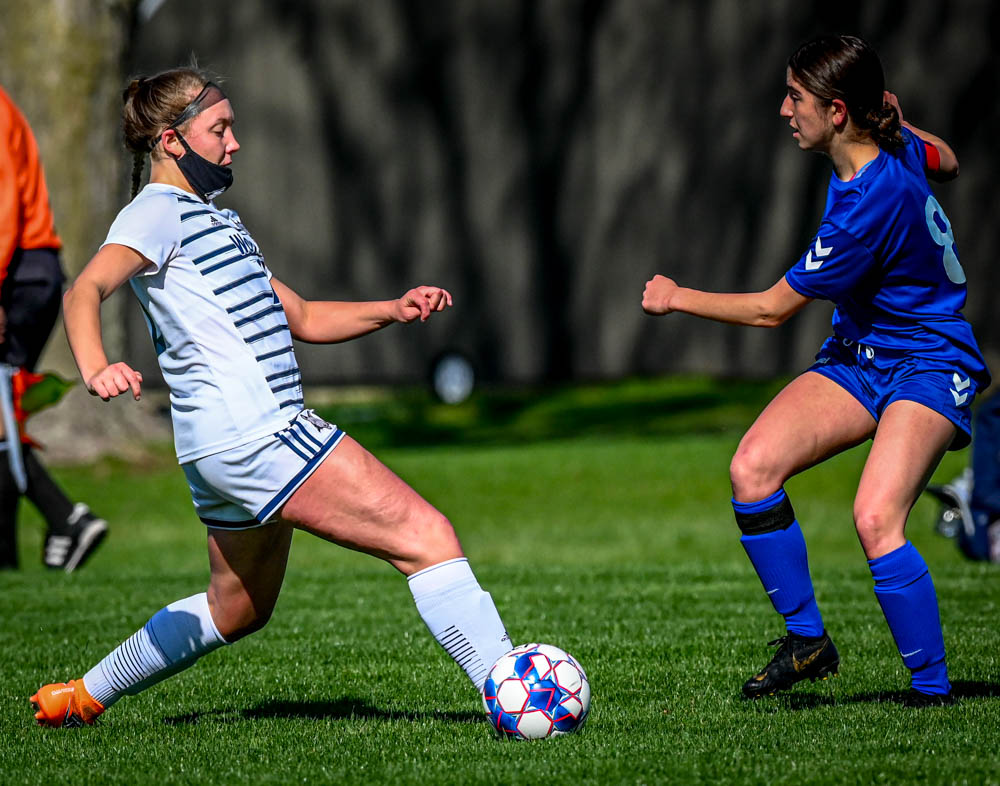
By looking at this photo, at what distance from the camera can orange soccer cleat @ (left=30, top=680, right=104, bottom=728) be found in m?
4.41

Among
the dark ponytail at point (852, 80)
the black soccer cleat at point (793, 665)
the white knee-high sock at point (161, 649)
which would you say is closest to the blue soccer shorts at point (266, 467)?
the white knee-high sock at point (161, 649)

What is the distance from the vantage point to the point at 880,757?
3699 millimetres

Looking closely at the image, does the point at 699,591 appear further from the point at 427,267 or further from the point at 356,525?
the point at 427,267

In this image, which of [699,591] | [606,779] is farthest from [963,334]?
[699,591]

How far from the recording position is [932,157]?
4.71 m

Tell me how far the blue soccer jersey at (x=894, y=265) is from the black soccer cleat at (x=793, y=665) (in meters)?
1.03

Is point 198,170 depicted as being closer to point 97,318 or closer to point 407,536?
point 97,318

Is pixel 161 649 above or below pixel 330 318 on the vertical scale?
below

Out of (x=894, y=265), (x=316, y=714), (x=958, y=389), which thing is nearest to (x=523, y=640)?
(x=316, y=714)

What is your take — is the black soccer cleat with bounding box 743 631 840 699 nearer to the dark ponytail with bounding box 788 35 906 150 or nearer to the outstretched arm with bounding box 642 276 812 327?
the outstretched arm with bounding box 642 276 812 327

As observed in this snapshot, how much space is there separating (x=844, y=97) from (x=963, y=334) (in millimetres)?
865

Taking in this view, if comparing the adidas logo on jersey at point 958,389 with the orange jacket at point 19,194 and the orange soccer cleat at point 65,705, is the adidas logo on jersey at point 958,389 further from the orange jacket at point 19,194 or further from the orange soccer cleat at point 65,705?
the orange jacket at point 19,194

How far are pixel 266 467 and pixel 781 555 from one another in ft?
5.95

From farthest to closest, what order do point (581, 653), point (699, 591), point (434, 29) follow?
point (434, 29), point (699, 591), point (581, 653)
